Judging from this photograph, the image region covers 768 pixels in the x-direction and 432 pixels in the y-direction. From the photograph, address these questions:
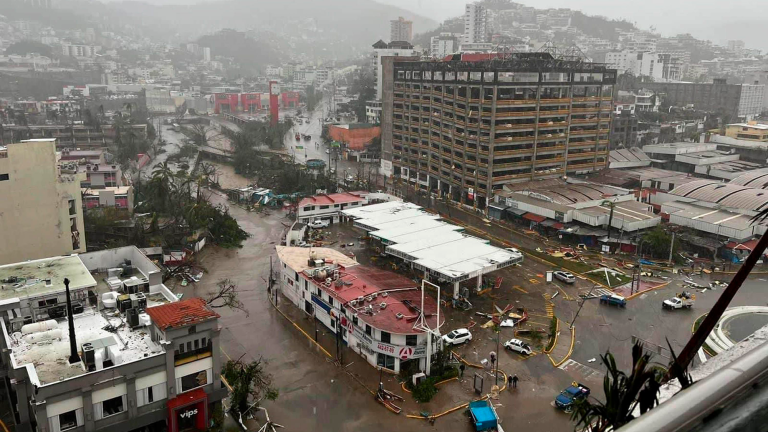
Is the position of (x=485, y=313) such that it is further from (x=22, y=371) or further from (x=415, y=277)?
(x=22, y=371)

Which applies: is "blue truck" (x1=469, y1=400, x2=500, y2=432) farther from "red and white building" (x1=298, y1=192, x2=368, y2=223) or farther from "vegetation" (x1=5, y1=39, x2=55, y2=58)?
"vegetation" (x1=5, y1=39, x2=55, y2=58)

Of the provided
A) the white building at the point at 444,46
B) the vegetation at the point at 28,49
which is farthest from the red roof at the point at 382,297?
the vegetation at the point at 28,49

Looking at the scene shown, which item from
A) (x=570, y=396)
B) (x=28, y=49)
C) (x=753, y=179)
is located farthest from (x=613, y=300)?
(x=28, y=49)

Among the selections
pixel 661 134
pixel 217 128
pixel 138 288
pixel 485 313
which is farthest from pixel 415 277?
pixel 217 128

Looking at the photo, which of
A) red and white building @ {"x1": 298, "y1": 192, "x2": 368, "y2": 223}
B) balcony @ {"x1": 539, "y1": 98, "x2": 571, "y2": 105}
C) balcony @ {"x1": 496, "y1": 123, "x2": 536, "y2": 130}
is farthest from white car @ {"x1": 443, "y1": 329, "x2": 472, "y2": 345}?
balcony @ {"x1": 539, "y1": 98, "x2": 571, "y2": 105}

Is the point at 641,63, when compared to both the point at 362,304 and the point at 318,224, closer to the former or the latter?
the point at 318,224

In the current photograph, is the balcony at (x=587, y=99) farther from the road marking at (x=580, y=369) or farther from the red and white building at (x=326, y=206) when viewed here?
the road marking at (x=580, y=369)
